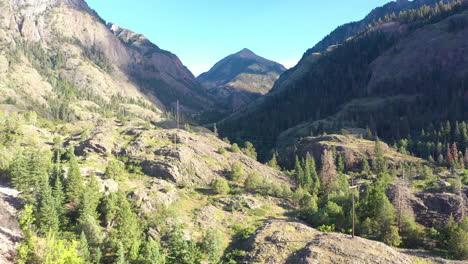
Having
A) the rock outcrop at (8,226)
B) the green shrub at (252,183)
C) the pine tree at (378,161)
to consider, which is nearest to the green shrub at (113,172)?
the rock outcrop at (8,226)

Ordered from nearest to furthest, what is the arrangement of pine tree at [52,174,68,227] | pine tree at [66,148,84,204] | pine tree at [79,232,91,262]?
1. pine tree at [79,232,91,262]
2. pine tree at [52,174,68,227]
3. pine tree at [66,148,84,204]

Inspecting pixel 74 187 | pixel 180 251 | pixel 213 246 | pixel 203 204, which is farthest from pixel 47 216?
pixel 203 204

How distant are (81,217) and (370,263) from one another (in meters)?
47.6

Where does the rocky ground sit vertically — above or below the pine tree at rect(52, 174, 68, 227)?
below

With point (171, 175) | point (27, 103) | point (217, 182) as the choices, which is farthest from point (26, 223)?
point (27, 103)

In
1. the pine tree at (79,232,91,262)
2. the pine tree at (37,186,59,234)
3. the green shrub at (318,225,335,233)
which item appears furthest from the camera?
the green shrub at (318,225,335,233)

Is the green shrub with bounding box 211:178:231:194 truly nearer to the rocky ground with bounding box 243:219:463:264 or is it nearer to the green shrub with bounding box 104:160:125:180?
the rocky ground with bounding box 243:219:463:264

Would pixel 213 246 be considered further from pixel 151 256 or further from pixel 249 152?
pixel 249 152

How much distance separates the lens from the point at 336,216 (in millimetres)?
58625

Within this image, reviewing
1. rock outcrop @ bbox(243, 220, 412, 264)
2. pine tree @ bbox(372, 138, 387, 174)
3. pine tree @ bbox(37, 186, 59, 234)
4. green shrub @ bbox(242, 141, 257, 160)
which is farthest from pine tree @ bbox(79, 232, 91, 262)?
pine tree @ bbox(372, 138, 387, 174)

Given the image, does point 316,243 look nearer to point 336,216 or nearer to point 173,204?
point 336,216

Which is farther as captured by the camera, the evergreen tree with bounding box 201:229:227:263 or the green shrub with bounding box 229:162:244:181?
the green shrub with bounding box 229:162:244:181

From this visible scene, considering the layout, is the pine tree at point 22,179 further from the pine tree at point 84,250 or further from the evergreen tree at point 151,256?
the evergreen tree at point 151,256

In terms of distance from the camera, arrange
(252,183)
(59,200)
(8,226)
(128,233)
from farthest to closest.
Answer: (252,183) → (59,200) → (128,233) → (8,226)
